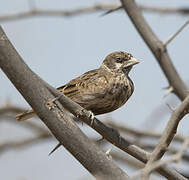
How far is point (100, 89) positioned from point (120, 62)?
2.98ft

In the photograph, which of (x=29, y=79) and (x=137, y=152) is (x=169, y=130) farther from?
(x=29, y=79)

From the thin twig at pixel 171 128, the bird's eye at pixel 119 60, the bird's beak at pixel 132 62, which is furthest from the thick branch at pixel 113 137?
the bird's eye at pixel 119 60

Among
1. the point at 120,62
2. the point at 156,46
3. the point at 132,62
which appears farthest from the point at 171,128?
the point at 120,62

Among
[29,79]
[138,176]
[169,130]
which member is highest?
[29,79]

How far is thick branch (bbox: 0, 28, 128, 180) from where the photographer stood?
3.25 meters

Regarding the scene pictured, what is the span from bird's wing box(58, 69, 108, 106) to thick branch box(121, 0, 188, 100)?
0.59 m

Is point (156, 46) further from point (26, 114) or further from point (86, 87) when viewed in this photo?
point (26, 114)

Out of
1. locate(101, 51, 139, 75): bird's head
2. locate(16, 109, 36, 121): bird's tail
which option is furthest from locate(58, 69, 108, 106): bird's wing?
locate(16, 109, 36, 121): bird's tail

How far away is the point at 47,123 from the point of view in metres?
3.39

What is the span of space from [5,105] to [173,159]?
5.68 metres

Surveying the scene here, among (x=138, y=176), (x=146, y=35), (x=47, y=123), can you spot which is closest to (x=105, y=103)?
(x=146, y=35)

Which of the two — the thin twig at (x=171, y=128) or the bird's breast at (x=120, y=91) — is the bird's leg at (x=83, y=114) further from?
the bird's breast at (x=120, y=91)

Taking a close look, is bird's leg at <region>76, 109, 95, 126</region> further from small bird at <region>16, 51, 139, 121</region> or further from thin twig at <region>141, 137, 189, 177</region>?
small bird at <region>16, 51, 139, 121</region>

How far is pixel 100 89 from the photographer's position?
5.19 metres
